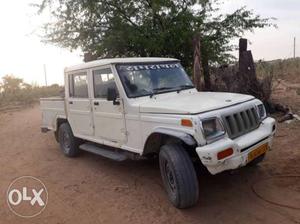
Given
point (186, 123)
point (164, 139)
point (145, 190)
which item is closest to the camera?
point (186, 123)

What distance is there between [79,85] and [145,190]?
258cm

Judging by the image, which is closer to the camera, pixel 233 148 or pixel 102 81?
pixel 233 148

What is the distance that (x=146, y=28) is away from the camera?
10.8m

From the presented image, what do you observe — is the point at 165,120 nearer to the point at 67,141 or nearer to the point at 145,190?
the point at 145,190

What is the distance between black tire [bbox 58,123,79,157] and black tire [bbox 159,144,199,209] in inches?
127

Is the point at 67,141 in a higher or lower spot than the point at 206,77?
lower

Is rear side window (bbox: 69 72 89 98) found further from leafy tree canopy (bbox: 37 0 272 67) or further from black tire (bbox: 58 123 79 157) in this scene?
leafy tree canopy (bbox: 37 0 272 67)

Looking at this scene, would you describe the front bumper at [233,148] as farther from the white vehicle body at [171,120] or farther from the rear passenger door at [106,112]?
the rear passenger door at [106,112]

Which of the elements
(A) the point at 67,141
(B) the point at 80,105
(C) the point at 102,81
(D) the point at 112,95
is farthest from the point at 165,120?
(A) the point at 67,141

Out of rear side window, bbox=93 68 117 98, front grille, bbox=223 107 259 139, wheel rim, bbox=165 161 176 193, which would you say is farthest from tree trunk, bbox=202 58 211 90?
wheel rim, bbox=165 161 176 193

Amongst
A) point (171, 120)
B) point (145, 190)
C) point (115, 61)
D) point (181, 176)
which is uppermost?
point (115, 61)

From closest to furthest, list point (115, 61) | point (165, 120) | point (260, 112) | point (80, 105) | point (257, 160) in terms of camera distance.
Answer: point (165, 120)
point (260, 112)
point (257, 160)
point (115, 61)
point (80, 105)

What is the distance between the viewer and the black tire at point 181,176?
4.25m

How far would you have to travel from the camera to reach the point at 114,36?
420 inches
